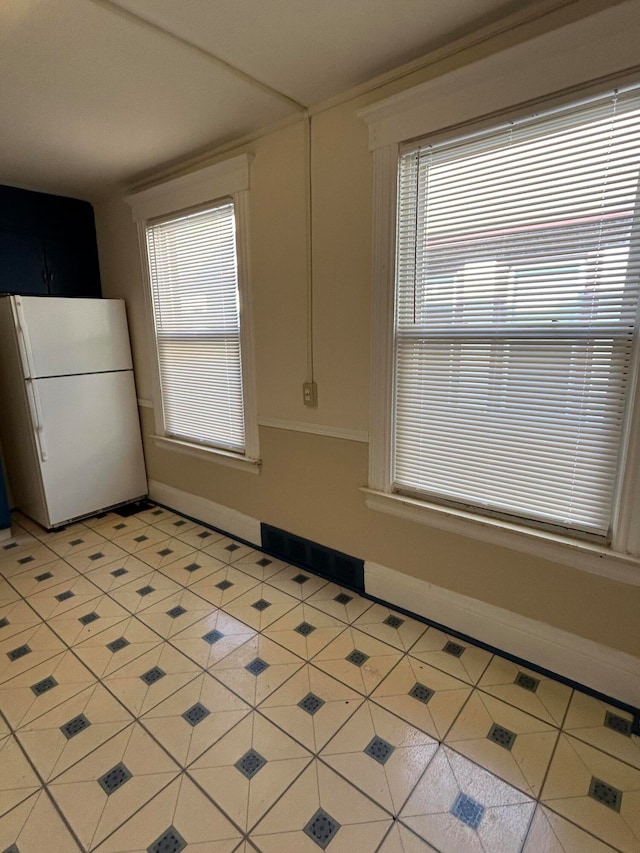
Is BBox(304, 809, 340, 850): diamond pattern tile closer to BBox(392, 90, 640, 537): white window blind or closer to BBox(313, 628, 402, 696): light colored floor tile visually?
BBox(313, 628, 402, 696): light colored floor tile

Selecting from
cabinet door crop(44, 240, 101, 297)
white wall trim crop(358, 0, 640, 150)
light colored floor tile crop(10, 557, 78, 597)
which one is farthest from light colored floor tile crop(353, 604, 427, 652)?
cabinet door crop(44, 240, 101, 297)

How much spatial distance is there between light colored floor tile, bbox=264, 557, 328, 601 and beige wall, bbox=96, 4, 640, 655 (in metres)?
0.24

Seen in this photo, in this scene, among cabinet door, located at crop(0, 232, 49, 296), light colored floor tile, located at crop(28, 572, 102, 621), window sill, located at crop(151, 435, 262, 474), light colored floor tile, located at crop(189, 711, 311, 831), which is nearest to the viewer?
light colored floor tile, located at crop(189, 711, 311, 831)

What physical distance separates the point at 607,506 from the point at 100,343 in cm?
345

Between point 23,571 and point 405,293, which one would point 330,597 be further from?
point 23,571

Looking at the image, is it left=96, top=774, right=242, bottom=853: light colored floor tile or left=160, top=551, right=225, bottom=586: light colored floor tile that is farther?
left=160, top=551, right=225, bottom=586: light colored floor tile

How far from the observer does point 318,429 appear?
248 centimetres

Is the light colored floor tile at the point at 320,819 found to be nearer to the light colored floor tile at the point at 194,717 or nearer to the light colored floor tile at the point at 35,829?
the light colored floor tile at the point at 194,717

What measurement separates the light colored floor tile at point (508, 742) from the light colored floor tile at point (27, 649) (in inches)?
72.5

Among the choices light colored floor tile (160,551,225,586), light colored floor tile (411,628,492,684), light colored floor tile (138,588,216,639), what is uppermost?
light colored floor tile (160,551,225,586)

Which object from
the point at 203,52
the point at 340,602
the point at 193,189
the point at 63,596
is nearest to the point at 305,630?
the point at 340,602

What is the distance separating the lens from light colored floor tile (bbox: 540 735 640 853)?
131 centimetres

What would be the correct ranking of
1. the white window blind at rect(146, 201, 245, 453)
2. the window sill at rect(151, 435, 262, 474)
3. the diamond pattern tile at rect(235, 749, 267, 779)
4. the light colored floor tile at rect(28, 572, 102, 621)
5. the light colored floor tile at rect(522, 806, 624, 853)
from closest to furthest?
the light colored floor tile at rect(522, 806, 624, 853), the diamond pattern tile at rect(235, 749, 267, 779), the light colored floor tile at rect(28, 572, 102, 621), the white window blind at rect(146, 201, 245, 453), the window sill at rect(151, 435, 262, 474)

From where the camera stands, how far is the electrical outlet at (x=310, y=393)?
244 cm
